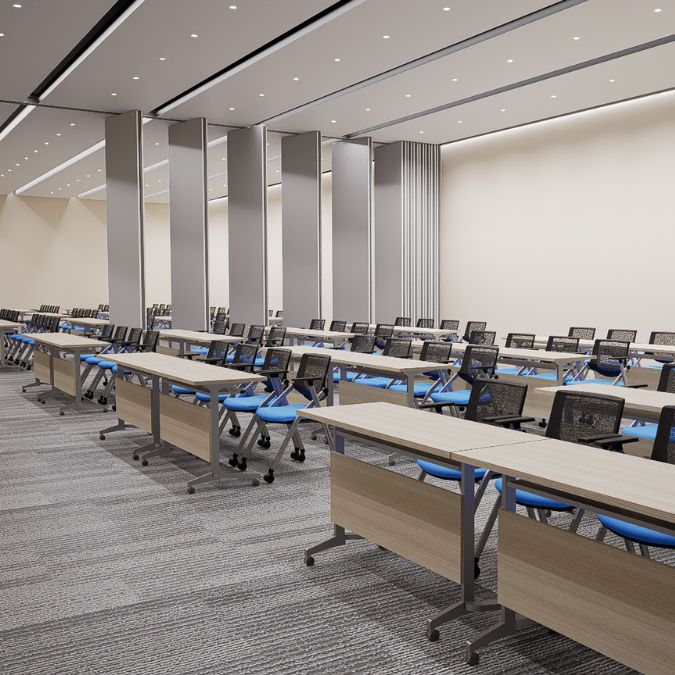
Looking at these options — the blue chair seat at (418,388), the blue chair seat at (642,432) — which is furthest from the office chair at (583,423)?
the blue chair seat at (418,388)

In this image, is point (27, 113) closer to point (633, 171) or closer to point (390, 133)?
point (390, 133)

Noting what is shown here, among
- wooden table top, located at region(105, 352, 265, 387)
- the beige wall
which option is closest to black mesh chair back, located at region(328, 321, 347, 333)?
the beige wall

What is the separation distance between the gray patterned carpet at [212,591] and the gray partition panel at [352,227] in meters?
10.8

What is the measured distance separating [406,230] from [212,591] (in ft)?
44.9

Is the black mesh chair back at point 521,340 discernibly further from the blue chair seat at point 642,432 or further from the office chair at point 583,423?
the office chair at point 583,423

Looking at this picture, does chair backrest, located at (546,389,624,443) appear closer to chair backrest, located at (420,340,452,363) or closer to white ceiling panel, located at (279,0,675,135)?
chair backrest, located at (420,340,452,363)

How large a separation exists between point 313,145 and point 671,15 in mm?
7965

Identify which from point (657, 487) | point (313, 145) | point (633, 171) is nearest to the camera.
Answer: point (657, 487)

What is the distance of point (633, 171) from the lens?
1307cm

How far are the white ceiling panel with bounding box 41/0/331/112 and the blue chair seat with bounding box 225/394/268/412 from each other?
4872mm

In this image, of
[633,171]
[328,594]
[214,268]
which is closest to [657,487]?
[328,594]

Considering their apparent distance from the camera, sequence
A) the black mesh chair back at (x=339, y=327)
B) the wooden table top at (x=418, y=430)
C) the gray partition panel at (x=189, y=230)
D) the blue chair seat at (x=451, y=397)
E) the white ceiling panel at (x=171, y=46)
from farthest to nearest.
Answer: the gray partition panel at (x=189, y=230) → the black mesh chair back at (x=339, y=327) → the white ceiling panel at (x=171, y=46) → the blue chair seat at (x=451, y=397) → the wooden table top at (x=418, y=430)

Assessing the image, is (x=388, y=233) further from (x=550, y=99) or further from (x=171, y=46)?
(x=171, y=46)

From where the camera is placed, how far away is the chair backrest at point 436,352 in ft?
23.8
